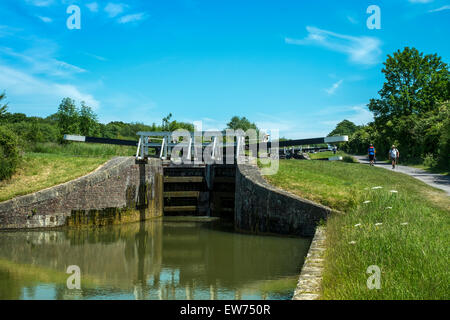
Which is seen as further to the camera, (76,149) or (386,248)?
(76,149)

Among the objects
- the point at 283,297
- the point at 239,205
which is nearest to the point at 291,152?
the point at 239,205

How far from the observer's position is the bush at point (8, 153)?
40.7ft

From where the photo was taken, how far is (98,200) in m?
12.0

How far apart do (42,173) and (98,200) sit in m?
2.52

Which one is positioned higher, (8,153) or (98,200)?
(8,153)

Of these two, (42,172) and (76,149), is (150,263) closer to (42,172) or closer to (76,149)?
(42,172)

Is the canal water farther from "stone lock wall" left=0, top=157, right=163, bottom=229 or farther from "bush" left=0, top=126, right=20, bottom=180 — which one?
"bush" left=0, top=126, right=20, bottom=180

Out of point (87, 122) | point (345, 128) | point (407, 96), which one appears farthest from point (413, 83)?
point (345, 128)

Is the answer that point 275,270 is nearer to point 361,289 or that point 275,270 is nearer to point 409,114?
point 361,289

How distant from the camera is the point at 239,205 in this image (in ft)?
37.9

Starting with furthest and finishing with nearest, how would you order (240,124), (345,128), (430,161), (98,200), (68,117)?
(345,128), (240,124), (68,117), (430,161), (98,200)

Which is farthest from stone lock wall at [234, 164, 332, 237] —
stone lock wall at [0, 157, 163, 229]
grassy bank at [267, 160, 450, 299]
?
stone lock wall at [0, 157, 163, 229]

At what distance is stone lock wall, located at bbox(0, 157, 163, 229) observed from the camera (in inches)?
425
